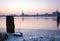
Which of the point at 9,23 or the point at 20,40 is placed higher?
the point at 9,23

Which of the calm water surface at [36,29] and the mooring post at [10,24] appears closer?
the mooring post at [10,24]

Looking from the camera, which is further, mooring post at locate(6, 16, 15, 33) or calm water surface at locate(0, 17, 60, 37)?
calm water surface at locate(0, 17, 60, 37)

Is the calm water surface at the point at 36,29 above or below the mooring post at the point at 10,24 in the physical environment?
below

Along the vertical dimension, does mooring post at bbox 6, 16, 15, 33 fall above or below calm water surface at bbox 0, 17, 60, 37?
above

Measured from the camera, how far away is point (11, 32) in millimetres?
13438

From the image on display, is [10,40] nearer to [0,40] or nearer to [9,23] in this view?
[0,40]

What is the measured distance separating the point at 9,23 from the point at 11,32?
804 millimetres

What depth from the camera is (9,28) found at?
1313 cm

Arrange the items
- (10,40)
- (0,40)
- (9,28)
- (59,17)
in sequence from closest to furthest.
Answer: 1. (0,40)
2. (10,40)
3. (9,28)
4. (59,17)

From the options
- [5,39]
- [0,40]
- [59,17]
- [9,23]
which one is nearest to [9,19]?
[9,23]

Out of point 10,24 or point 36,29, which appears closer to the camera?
point 10,24

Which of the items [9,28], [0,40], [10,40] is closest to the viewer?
[0,40]

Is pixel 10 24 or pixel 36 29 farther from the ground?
pixel 10 24

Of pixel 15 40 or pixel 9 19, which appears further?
pixel 9 19
